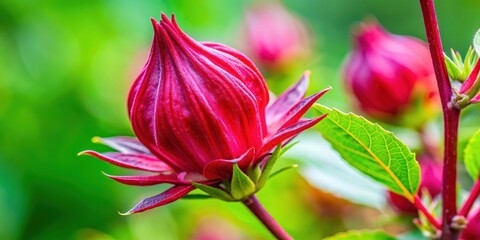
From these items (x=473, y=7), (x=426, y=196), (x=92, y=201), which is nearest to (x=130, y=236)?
(x=92, y=201)

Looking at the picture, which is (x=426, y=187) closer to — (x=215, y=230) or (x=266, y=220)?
(x=266, y=220)

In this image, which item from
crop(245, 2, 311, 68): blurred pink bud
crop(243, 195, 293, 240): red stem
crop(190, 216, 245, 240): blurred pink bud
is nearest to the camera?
crop(243, 195, 293, 240): red stem

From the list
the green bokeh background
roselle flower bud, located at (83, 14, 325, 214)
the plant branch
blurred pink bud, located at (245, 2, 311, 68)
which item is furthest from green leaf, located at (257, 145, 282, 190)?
blurred pink bud, located at (245, 2, 311, 68)

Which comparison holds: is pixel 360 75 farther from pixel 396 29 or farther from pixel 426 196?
pixel 396 29

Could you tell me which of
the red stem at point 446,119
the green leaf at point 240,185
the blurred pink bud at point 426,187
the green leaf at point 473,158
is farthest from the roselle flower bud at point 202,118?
the blurred pink bud at point 426,187

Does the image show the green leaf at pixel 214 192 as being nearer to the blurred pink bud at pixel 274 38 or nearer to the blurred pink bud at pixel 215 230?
the blurred pink bud at pixel 215 230

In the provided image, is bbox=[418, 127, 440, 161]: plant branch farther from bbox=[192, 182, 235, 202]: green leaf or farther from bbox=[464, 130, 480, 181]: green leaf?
bbox=[192, 182, 235, 202]: green leaf

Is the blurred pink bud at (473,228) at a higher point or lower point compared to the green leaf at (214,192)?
lower
